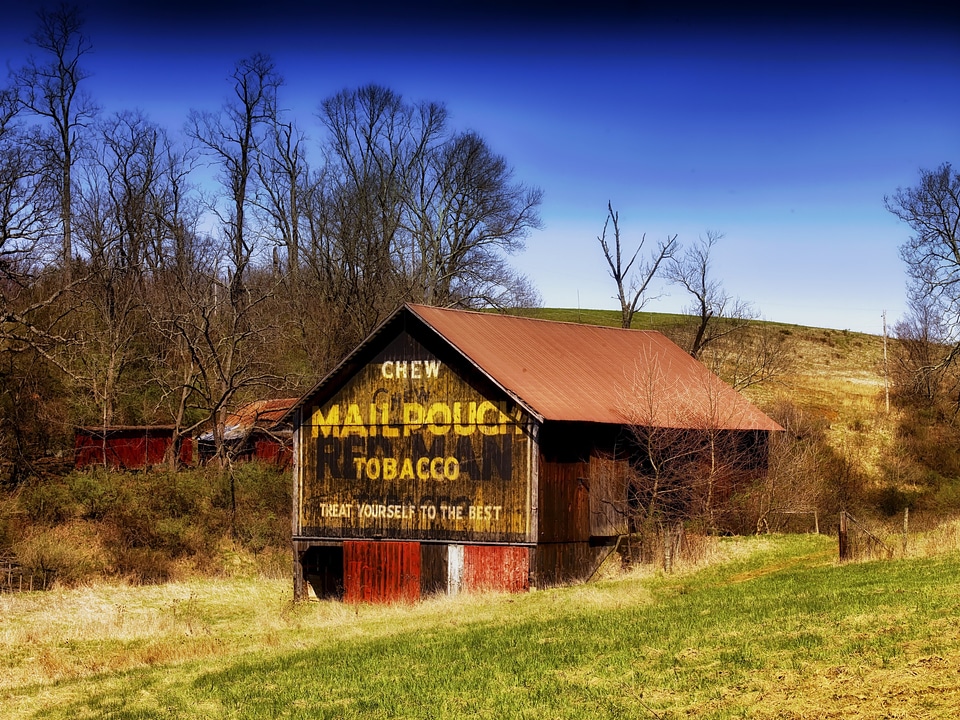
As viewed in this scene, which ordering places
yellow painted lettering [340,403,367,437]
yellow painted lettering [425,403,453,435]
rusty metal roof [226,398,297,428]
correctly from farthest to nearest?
rusty metal roof [226,398,297,428] → yellow painted lettering [340,403,367,437] → yellow painted lettering [425,403,453,435]

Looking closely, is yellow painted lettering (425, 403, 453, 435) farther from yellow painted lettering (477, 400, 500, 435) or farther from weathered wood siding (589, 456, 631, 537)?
weathered wood siding (589, 456, 631, 537)

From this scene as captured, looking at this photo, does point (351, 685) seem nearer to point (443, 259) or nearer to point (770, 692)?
point (770, 692)

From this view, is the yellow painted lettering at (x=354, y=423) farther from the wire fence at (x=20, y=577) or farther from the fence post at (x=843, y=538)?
the fence post at (x=843, y=538)

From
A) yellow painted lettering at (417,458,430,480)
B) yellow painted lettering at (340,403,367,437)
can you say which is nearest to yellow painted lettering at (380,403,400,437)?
yellow painted lettering at (340,403,367,437)

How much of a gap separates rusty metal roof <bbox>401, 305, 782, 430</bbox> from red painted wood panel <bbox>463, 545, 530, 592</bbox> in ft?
12.7

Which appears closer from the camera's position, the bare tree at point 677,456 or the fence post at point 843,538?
the fence post at point 843,538

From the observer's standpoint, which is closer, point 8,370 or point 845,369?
point 8,370

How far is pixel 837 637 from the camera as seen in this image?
16.2m

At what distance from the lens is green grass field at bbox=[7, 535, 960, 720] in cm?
1405

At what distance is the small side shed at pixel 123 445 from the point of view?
46.4 meters

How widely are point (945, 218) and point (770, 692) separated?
1572 inches

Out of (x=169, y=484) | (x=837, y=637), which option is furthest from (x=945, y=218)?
(x=837, y=637)

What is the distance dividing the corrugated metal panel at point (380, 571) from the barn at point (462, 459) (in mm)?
39

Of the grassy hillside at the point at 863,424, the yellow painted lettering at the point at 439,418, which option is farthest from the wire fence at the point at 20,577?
the grassy hillside at the point at 863,424
